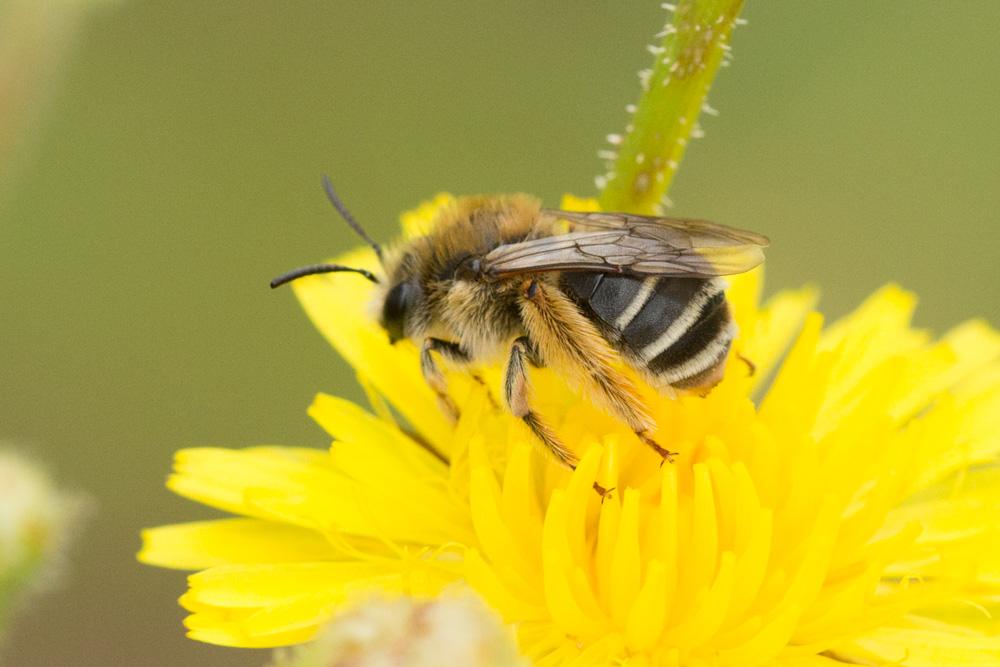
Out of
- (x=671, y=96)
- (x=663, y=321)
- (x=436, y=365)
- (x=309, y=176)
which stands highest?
(x=309, y=176)

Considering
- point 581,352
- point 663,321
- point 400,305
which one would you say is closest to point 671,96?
point 663,321

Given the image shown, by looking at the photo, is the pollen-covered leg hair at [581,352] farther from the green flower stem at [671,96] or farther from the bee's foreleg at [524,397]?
the green flower stem at [671,96]

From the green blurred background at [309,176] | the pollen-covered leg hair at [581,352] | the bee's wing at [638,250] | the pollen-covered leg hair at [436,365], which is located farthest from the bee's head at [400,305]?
the green blurred background at [309,176]

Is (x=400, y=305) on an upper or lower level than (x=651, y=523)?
upper

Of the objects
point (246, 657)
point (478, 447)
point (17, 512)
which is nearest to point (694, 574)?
point (478, 447)

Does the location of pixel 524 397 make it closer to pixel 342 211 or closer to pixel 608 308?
pixel 608 308

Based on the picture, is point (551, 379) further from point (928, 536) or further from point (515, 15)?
point (515, 15)

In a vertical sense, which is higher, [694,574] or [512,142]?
[512,142]
